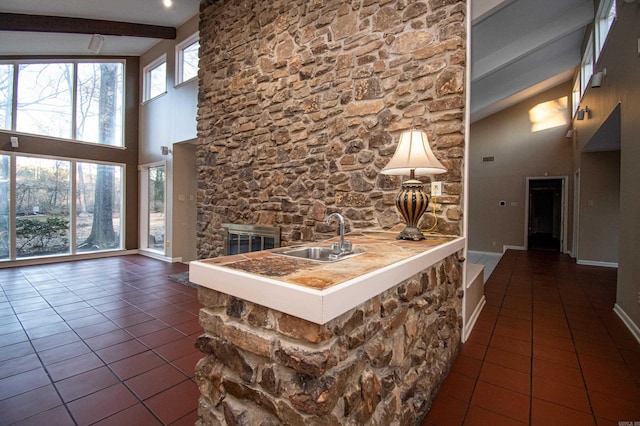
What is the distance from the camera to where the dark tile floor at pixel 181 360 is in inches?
64.7

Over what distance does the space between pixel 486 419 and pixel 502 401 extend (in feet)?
0.76

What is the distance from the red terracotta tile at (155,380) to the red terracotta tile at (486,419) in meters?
1.72

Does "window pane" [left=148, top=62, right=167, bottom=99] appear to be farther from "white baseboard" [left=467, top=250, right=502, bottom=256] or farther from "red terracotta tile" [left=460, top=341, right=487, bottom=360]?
"white baseboard" [left=467, top=250, right=502, bottom=256]

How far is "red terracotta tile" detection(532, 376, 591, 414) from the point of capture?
5.60ft

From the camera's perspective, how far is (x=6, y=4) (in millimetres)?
4145

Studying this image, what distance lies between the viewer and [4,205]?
5.12 m

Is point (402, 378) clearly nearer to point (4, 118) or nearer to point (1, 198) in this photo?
point (1, 198)

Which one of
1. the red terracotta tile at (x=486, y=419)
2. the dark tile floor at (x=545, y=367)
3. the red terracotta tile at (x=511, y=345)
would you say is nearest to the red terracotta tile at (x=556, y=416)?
the dark tile floor at (x=545, y=367)

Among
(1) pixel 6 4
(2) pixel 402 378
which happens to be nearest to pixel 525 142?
(2) pixel 402 378

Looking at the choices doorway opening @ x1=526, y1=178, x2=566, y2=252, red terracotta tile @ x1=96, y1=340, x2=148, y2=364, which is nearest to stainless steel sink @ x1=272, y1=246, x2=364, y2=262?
red terracotta tile @ x1=96, y1=340, x2=148, y2=364

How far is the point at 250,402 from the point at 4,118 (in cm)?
702

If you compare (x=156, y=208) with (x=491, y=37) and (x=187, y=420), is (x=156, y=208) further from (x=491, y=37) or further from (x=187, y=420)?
(x=491, y=37)

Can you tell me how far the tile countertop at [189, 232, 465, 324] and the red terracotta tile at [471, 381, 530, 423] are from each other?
95 centimetres

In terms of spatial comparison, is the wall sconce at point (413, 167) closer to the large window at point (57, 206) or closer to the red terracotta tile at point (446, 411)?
the red terracotta tile at point (446, 411)
